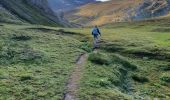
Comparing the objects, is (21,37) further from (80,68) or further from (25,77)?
(25,77)

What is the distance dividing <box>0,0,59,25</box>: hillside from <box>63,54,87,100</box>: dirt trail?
67232 millimetres

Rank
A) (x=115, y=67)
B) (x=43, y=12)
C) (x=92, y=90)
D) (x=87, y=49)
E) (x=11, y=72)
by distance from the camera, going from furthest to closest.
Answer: (x=43, y=12) → (x=87, y=49) → (x=115, y=67) → (x=11, y=72) → (x=92, y=90)

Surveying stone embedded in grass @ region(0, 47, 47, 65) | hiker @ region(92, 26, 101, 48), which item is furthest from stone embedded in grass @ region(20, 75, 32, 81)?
hiker @ region(92, 26, 101, 48)

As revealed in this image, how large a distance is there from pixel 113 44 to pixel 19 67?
25.7m

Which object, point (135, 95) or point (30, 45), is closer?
point (135, 95)

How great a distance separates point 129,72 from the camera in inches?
1978

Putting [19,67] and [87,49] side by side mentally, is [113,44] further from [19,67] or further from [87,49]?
[19,67]

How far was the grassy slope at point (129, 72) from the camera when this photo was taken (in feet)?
123

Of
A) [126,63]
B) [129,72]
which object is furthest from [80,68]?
[126,63]

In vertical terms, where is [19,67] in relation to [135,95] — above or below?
above

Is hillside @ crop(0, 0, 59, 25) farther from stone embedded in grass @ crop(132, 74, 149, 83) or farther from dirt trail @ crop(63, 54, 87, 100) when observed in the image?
stone embedded in grass @ crop(132, 74, 149, 83)

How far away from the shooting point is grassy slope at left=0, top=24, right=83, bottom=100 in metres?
34.5

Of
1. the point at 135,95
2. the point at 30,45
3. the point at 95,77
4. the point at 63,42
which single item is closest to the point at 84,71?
the point at 95,77

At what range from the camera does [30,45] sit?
2141 inches
